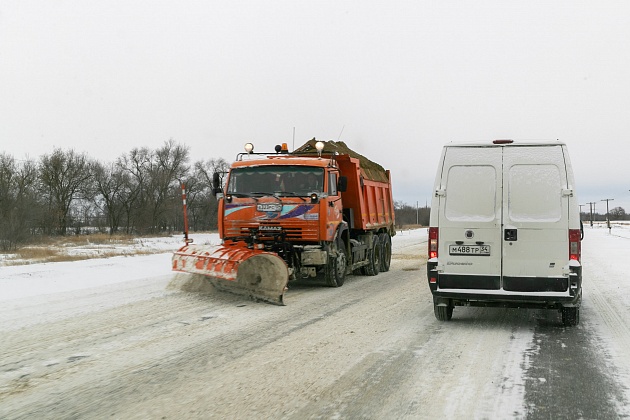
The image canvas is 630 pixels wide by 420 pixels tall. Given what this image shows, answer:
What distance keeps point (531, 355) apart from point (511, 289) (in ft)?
4.33

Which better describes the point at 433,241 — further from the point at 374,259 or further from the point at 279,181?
the point at 374,259

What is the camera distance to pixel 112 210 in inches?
2803

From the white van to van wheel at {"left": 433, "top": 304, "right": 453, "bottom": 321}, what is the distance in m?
0.33

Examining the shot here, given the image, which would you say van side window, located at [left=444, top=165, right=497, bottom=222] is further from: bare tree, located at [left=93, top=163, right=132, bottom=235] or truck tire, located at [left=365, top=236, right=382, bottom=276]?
bare tree, located at [left=93, top=163, right=132, bottom=235]

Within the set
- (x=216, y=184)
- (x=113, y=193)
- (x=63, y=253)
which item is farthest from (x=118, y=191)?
(x=216, y=184)

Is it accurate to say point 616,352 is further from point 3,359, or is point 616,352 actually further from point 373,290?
point 3,359

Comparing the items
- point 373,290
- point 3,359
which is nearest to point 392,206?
point 373,290

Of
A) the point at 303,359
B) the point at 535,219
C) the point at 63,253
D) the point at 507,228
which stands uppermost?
the point at 535,219

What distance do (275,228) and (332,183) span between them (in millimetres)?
1749

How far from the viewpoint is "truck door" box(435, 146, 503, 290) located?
7.42m

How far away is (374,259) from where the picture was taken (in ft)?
49.9

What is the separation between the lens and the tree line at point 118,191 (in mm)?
61969

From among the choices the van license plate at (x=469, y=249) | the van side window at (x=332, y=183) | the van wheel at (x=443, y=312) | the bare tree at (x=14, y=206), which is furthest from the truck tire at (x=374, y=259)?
the bare tree at (x=14, y=206)

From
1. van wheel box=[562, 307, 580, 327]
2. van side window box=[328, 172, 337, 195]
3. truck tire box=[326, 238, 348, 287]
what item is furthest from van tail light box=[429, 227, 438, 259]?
truck tire box=[326, 238, 348, 287]
